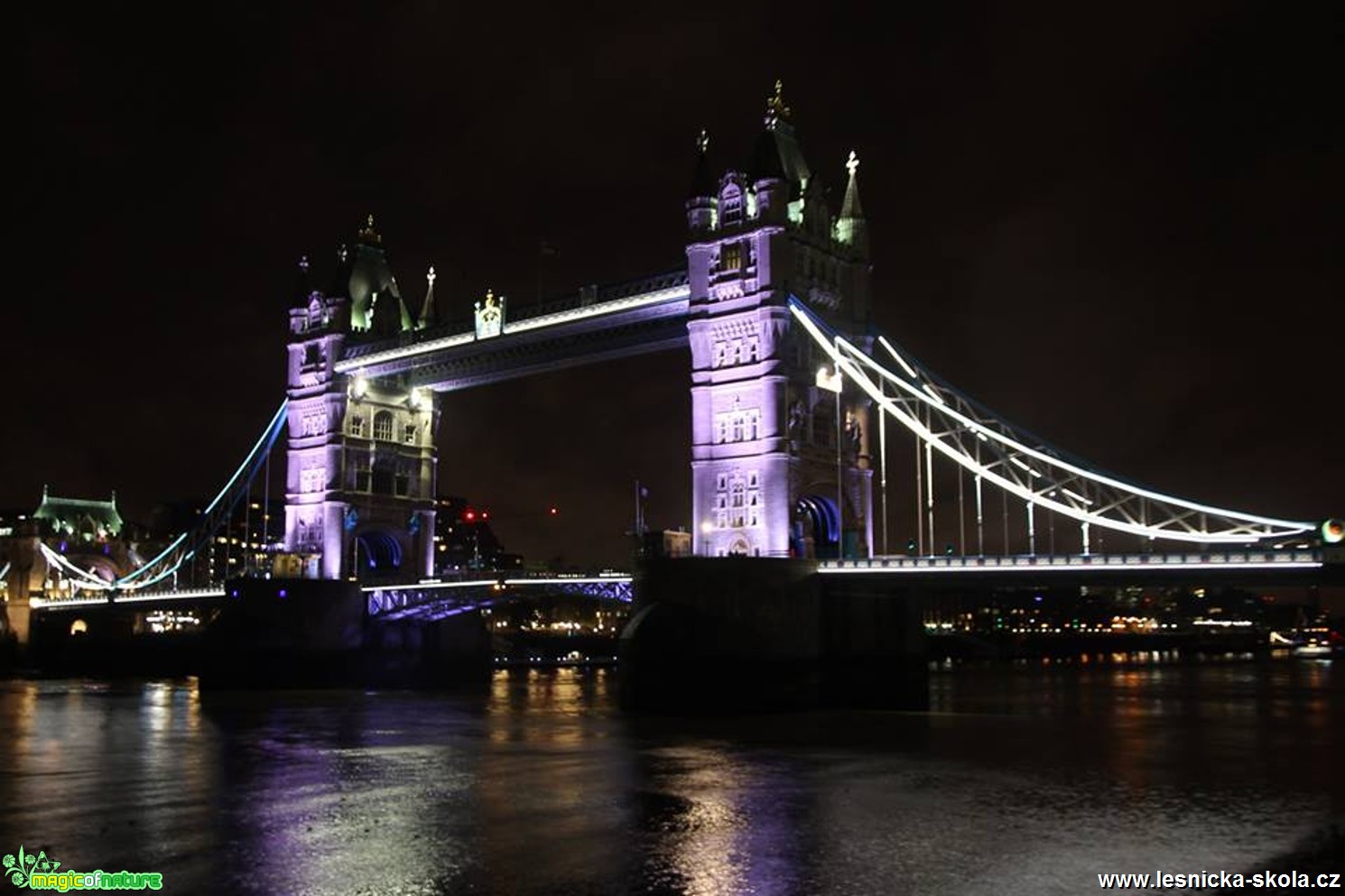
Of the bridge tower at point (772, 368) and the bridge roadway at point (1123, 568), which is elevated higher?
the bridge tower at point (772, 368)

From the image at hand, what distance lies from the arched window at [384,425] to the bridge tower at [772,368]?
29.1 meters

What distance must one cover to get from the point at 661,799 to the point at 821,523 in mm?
32081

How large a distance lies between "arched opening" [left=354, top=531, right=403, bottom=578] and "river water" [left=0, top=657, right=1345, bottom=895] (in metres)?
27.9

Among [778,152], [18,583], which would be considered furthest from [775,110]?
[18,583]

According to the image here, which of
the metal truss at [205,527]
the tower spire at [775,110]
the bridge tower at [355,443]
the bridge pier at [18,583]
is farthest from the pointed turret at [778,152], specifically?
the bridge pier at [18,583]

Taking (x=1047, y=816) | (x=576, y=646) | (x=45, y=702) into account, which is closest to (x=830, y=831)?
(x=1047, y=816)

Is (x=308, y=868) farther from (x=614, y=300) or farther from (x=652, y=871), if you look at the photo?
(x=614, y=300)

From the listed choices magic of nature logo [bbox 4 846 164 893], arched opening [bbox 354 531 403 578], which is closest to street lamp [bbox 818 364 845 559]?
arched opening [bbox 354 531 403 578]

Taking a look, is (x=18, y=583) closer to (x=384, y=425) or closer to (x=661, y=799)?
(x=384, y=425)

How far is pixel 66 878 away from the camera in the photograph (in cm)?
2080

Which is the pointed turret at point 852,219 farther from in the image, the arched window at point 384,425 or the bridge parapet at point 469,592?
the arched window at point 384,425

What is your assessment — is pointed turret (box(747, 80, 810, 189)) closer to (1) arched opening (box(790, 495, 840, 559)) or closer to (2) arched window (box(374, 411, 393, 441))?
(1) arched opening (box(790, 495, 840, 559))

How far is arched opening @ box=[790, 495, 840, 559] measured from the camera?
192 feet

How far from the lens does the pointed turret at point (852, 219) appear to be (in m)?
61.7
